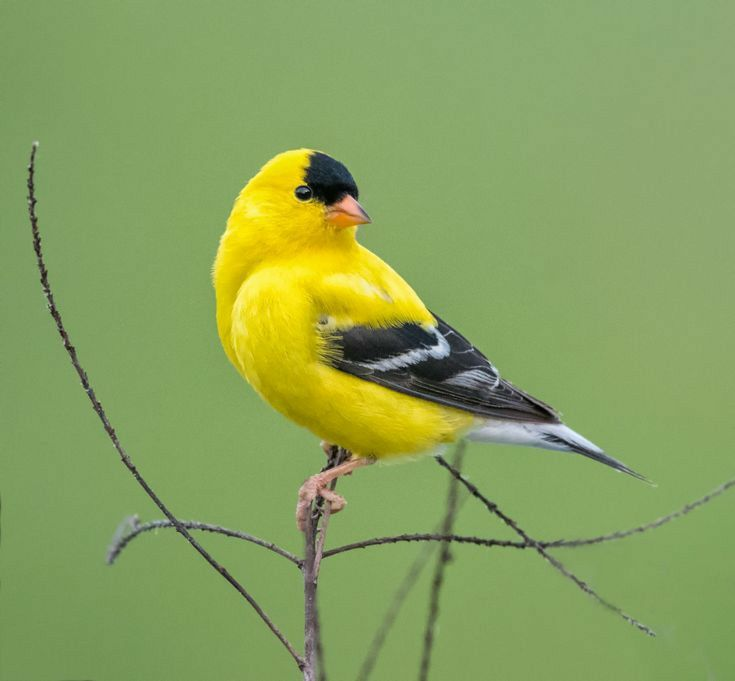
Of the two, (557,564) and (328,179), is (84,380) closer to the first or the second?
(557,564)

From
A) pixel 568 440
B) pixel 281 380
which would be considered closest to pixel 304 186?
pixel 281 380

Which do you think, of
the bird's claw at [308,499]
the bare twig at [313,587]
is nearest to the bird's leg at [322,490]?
the bird's claw at [308,499]

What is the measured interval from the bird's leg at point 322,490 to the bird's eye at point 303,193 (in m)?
0.51

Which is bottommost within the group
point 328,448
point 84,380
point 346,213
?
point 328,448

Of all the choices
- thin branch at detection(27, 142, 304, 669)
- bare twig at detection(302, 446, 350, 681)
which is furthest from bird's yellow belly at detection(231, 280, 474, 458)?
thin branch at detection(27, 142, 304, 669)

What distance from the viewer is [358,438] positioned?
1.83 m

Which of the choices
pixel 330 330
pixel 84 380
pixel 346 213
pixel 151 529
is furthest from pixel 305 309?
pixel 84 380

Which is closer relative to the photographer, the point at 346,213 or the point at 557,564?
the point at 557,564

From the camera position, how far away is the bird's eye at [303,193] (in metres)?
1.90

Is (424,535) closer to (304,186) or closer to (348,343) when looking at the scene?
(348,343)

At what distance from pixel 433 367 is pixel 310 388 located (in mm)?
323

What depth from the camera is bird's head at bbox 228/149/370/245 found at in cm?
187

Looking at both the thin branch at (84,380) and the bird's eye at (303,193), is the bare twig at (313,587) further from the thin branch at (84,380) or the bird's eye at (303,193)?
the bird's eye at (303,193)

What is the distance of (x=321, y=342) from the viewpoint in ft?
6.02
